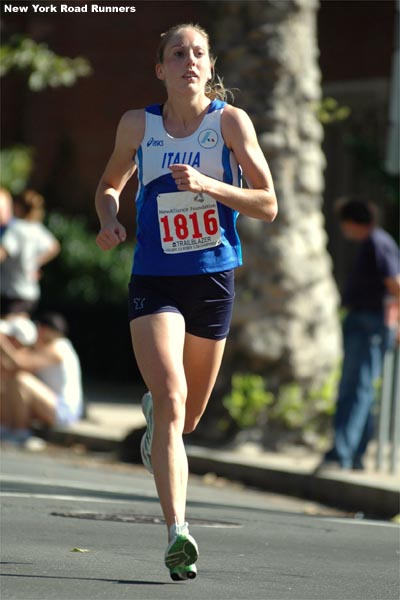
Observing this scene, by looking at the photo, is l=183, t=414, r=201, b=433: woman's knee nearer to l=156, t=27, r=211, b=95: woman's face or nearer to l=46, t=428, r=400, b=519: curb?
l=156, t=27, r=211, b=95: woman's face

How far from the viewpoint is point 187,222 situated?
20.0 ft

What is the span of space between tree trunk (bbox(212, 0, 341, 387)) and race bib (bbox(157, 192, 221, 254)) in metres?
6.01

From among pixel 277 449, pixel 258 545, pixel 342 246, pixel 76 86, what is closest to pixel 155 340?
pixel 258 545

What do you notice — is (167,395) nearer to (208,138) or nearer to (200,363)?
(200,363)

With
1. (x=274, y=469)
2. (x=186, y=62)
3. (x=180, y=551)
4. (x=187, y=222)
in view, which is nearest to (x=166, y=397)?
(x=180, y=551)

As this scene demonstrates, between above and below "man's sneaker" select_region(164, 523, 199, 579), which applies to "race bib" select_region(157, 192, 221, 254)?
above

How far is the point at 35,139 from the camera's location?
23844 mm

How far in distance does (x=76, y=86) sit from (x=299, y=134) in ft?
35.6

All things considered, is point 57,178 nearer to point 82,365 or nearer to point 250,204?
point 82,365

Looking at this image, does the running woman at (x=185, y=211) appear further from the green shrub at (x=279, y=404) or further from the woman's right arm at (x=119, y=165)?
the green shrub at (x=279, y=404)

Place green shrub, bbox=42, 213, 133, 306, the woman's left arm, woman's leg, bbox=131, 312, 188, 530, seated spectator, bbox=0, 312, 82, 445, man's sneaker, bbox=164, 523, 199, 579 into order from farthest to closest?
green shrub, bbox=42, 213, 133, 306 → seated spectator, bbox=0, 312, 82, 445 → the woman's left arm → woman's leg, bbox=131, 312, 188, 530 → man's sneaker, bbox=164, 523, 199, 579

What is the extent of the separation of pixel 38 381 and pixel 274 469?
262 centimetres

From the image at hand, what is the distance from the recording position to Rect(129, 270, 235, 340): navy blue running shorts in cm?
607

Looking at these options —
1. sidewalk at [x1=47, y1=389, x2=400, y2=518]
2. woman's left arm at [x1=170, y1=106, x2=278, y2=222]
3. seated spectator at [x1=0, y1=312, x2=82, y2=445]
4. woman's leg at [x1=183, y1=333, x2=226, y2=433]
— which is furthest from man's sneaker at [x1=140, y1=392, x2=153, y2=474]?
seated spectator at [x1=0, y1=312, x2=82, y2=445]
